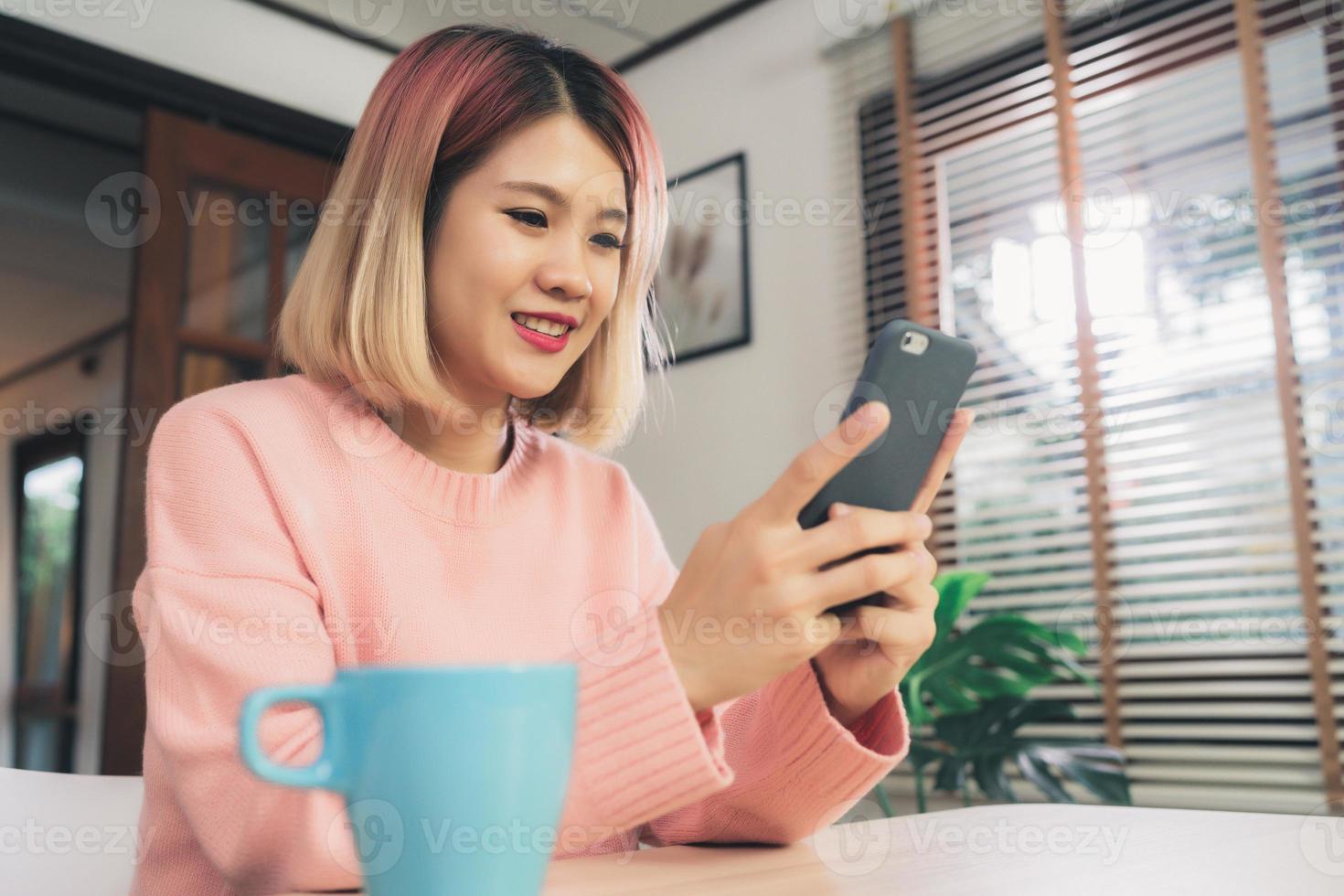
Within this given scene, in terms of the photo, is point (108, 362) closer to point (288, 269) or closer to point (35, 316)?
point (35, 316)

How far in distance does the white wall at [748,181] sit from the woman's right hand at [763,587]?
7.00 ft

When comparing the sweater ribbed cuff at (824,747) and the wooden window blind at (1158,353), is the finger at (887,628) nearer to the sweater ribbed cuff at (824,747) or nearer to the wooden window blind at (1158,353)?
the sweater ribbed cuff at (824,747)

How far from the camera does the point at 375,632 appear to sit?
0.81 meters

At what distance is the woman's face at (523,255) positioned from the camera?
0.91 metres

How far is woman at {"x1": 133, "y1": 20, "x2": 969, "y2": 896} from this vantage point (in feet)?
1.77

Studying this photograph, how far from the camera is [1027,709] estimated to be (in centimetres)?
200

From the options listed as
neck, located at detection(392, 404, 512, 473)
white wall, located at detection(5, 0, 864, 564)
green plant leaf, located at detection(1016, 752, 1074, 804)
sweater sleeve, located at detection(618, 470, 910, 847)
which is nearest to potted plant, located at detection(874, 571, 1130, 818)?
green plant leaf, located at detection(1016, 752, 1074, 804)

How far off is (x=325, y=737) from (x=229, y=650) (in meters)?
0.31

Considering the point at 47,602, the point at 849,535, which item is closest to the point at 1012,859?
the point at 849,535

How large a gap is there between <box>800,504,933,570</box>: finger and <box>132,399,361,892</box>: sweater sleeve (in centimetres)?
26

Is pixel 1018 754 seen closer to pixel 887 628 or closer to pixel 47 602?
pixel 887 628
